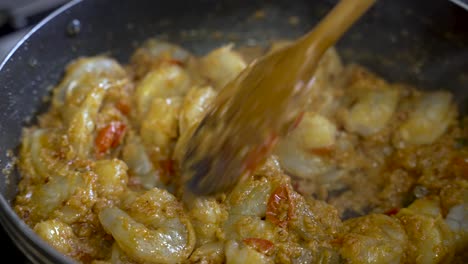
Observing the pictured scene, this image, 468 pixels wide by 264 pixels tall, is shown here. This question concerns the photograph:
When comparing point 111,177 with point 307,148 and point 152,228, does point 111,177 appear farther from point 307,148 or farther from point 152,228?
point 307,148

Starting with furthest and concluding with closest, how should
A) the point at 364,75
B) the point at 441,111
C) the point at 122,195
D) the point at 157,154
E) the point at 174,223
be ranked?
the point at 364,75
the point at 441,111
the point at 157,154
the point at 122,195
the point at 174,223

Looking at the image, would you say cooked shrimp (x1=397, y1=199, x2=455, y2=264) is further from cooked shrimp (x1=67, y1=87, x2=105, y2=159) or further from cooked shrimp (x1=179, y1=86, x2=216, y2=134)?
cooked shrimp (x1=67, y1=87, x2=105, y2=159)

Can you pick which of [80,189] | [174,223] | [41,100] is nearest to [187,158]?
[174,223]

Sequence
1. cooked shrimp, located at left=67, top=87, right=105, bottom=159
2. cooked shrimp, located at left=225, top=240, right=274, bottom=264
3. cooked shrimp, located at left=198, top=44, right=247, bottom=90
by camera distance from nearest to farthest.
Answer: cooked shrimp, located at left=225, top=240, right=274, bottom=264, cooked shrimp, located at left=67, top=87, right=105, bottom=159, cooked shrimp, located at left=198, top=44, right=247, bottom=90

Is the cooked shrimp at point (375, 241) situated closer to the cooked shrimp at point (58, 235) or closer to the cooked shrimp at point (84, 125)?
the cooked shrimp at point (58, 235)

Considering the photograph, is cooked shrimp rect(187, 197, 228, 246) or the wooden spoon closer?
the wooden spoon

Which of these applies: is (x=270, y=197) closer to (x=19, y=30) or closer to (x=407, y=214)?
(x=407, y=214)

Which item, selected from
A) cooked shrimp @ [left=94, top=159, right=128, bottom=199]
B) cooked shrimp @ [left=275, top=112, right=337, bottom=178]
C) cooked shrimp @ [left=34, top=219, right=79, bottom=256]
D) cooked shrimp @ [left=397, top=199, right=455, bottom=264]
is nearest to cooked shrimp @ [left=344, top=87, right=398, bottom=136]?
→ cooked shrimp @ [left=275, top=112, right=337, bottom=178]
